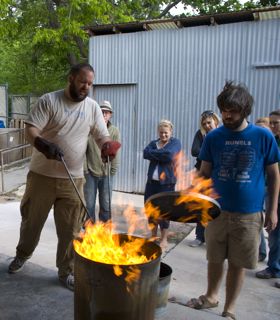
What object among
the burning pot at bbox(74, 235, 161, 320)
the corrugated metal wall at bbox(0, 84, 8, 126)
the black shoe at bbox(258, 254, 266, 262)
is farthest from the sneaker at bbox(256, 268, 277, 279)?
the corrugated metal wall at bbox(0, 84, 8, 126)

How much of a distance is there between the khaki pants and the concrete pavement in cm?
30

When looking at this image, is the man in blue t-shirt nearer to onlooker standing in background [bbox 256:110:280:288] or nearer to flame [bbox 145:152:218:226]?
flame [bbox 145:152:218:226]

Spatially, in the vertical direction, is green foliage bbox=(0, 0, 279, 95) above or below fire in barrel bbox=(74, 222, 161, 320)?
above

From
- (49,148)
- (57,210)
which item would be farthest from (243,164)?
(57,210)

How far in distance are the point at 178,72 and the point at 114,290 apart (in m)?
6.52

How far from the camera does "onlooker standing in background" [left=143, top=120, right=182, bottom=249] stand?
500 cm

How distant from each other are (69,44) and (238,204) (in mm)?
12733

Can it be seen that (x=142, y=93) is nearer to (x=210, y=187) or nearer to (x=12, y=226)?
(x=12, y=226)

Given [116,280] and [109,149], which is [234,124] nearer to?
[109,149]

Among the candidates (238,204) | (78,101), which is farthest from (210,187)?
(78,101)

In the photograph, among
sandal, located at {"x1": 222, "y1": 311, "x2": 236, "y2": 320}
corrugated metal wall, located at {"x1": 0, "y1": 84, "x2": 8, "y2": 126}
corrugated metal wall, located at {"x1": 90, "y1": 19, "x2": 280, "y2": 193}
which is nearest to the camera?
sandal, located at {"x1": 222, "y1": 311, "x2": 236, "y2": 320}

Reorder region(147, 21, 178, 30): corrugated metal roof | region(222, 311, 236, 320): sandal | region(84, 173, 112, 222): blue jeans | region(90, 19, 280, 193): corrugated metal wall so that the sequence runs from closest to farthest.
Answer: region(222, 311, 236, 320): sandal → region(84, 173, 112, 222): blue jeans → region(90, 19, 280, 193): corrugated metal wall → region(147, 21, 178, 30): corrugated metal roof

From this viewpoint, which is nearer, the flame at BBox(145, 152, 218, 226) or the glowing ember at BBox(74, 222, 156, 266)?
the glowing ember at BBox(74, 222, 156, 266)

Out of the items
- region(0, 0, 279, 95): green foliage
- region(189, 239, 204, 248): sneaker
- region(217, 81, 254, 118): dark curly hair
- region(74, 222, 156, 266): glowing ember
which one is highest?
region(0, 0, 279, 95): green foliage
